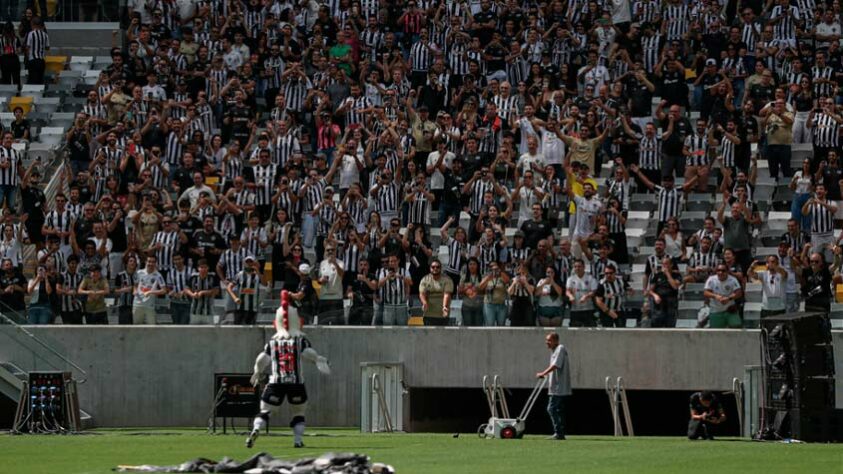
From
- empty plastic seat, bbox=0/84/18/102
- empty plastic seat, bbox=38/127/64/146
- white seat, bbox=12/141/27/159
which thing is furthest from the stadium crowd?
empty plastic seat, bbox=0/84/18/102

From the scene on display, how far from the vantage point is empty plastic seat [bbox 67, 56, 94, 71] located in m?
41.7

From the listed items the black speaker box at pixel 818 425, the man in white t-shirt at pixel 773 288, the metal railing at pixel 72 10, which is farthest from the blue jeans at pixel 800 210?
the metal railing at pixel 72 10

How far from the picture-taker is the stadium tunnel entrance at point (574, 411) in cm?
3164

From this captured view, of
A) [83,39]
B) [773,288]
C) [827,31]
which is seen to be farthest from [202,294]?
[827,31]

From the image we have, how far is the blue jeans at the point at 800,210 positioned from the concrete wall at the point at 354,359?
3.03 metres

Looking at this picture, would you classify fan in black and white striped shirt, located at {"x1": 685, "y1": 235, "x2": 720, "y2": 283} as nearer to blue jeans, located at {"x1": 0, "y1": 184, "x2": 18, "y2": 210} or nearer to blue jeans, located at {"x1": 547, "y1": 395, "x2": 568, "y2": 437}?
blue jeans, located at {"x1": 547, "y1": 395, "x2": 568, "y2": 437}

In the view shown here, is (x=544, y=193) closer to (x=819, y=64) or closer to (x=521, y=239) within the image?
(x=521, y=239)

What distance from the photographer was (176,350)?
3141cm

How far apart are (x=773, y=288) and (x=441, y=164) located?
24.1ft

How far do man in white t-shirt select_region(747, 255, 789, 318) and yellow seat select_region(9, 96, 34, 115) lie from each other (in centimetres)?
1829

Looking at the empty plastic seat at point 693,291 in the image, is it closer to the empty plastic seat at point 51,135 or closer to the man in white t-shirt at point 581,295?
the man in white t-shirt at point 581,295

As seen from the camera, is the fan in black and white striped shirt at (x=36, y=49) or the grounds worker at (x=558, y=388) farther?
the fan in black and white striped shirt at (x=36, y=49)

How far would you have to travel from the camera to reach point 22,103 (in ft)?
132

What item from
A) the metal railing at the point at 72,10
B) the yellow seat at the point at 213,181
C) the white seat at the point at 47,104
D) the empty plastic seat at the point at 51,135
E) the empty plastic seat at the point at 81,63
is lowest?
the yellow seat at the point at 213,181
